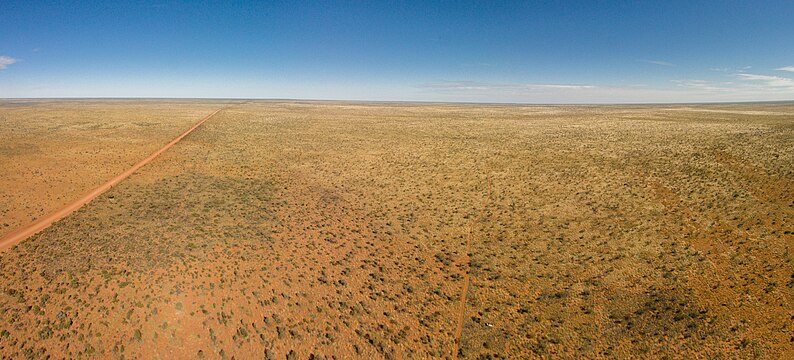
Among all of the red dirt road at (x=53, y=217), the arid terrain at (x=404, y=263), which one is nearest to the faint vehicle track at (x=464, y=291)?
the arid terrain at (x=404, y=263)

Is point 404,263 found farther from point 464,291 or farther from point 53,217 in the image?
point 53,217

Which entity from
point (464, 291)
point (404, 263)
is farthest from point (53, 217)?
point (464, 291)

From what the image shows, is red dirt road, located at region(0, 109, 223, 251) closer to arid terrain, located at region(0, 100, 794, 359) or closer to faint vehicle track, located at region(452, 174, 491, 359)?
arid terrain, located at region(0, 100, 794, 359)

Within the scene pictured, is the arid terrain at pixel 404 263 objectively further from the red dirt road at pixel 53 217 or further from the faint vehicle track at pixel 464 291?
the red dirt road at pixel 53 217

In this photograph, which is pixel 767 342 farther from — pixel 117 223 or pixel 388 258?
pixel 117 223

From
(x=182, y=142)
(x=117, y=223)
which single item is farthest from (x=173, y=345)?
(x=182, y=142)

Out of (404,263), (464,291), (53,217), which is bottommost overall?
(464,291)

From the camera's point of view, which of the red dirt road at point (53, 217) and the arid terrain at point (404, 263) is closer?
the arid terrain at point (404, 263)

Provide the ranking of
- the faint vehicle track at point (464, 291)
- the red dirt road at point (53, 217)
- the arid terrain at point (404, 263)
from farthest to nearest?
the red dirt road at point (53, 217)
the faint vehicle track at point (464, 291)
the arid terrain at point (404, 263)

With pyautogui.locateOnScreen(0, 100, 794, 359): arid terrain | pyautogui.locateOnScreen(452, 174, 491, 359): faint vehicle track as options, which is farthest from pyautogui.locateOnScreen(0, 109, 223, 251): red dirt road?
pyautogui.locateOnScreen(452, 174, 491, 359): faint vehicle track
